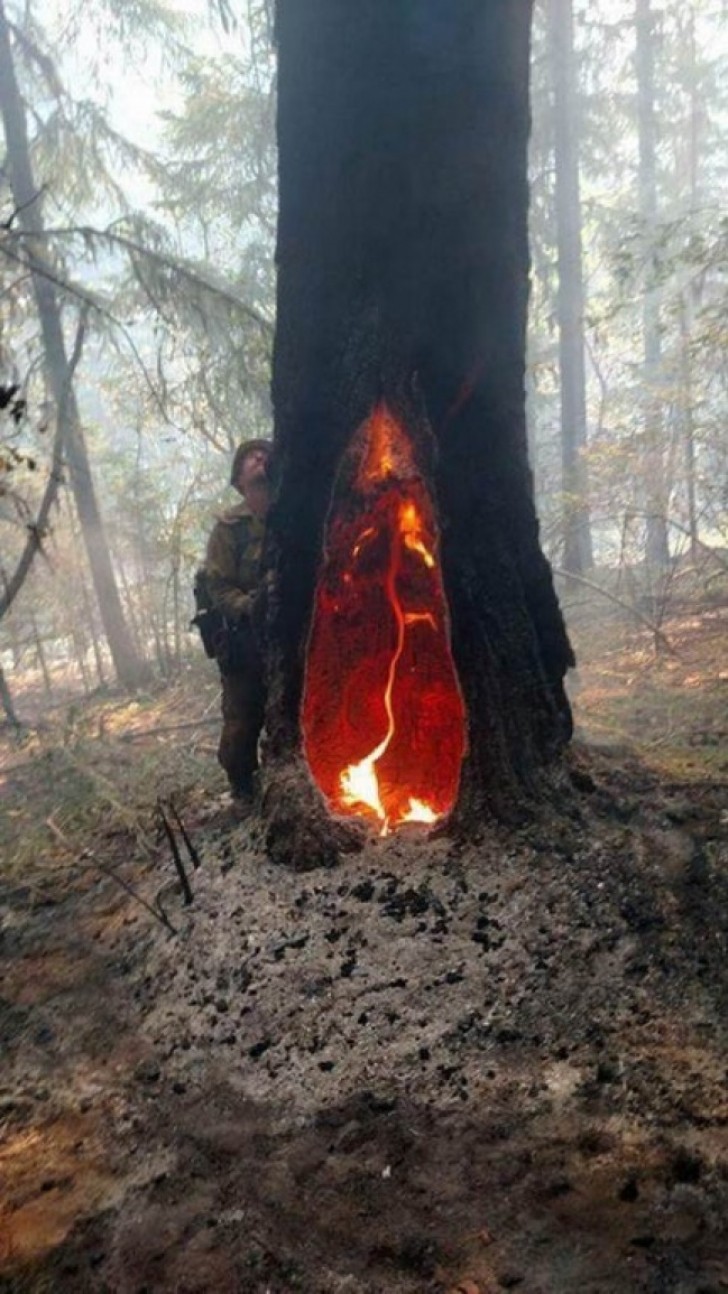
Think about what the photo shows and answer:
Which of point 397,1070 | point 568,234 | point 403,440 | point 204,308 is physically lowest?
point 397,1070

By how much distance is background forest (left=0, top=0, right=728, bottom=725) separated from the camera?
9.66 metres

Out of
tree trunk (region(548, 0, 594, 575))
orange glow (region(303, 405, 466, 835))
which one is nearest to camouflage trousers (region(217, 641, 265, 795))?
orange glow (region(303, 405, 466, 835))

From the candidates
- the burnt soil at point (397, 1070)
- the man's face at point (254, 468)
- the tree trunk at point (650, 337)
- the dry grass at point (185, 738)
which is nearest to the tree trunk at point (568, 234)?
the tree trunk at point (650, 337)

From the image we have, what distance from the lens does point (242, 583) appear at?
5094mm

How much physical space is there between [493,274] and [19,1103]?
4.05 metres

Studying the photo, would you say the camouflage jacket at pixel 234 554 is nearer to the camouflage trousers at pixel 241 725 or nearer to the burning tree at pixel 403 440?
the camouflage trousers at pixel 241 725

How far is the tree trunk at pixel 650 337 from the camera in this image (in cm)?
1302

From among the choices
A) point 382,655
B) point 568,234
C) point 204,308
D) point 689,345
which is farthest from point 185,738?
point 568,234

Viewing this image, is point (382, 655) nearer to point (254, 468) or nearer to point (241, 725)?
point (241, 725)

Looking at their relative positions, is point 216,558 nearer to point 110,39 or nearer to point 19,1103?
point 19,1103

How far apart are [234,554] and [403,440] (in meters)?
1.69

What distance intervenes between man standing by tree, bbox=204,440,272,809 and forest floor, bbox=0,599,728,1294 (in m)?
0.67

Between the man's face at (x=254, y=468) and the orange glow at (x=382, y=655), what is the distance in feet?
4.50

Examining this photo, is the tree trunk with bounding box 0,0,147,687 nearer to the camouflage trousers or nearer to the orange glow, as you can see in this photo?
the camouflage trousers
